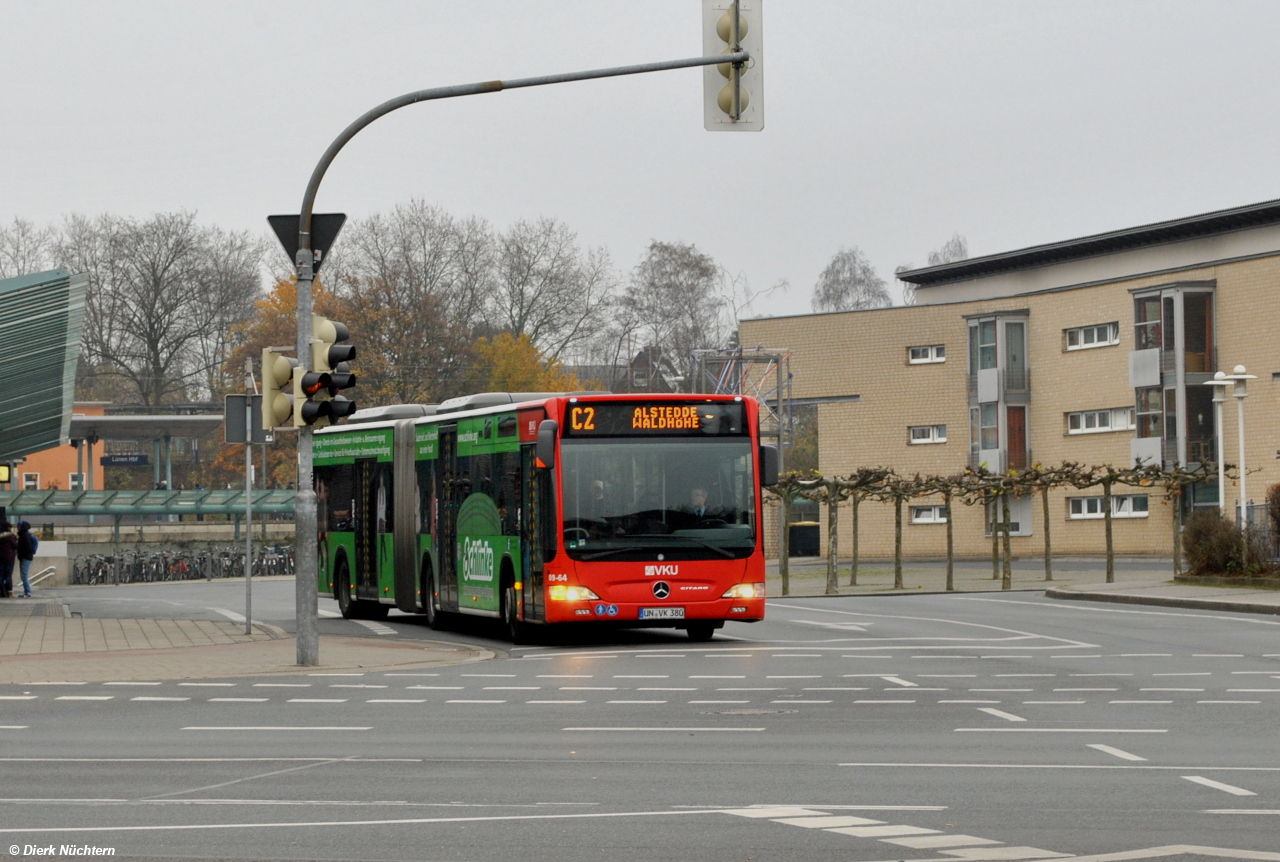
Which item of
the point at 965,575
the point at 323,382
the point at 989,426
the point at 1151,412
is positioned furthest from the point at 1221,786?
the point at 989,426

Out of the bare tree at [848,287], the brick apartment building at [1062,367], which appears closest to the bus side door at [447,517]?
the brick apartment building at [1062,367]

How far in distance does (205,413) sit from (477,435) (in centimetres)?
6265

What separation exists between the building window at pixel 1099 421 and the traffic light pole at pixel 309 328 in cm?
4717

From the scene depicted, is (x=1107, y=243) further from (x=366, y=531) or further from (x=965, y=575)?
(x=366, y=531)

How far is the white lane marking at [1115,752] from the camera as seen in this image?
11352 millimetres

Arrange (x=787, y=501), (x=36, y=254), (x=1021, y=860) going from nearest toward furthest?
(x=1021, y=860) → (x=787, y=501) → (x=36, y=254)

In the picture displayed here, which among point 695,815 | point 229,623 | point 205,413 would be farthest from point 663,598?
point 205,413

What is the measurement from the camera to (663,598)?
70.8ft

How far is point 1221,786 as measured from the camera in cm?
1003

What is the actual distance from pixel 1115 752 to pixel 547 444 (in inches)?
417

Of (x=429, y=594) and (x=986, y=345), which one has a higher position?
(x=986, y=345)

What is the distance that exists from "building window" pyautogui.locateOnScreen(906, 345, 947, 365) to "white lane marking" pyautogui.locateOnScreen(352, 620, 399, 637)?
4332 cm

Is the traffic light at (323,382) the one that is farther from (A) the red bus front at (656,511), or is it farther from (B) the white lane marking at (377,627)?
(B) the white lane marking at (377,627)

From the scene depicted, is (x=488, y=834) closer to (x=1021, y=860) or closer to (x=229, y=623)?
(x=1021, y=860)
